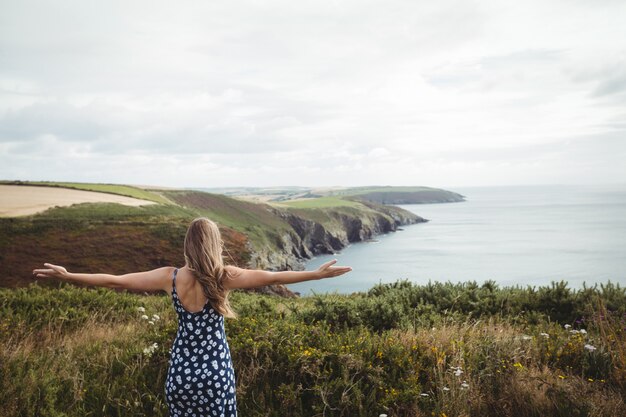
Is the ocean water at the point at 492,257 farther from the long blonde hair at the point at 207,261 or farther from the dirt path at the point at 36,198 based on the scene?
the long blonde hair at the point at 207,261

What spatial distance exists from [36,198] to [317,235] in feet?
290

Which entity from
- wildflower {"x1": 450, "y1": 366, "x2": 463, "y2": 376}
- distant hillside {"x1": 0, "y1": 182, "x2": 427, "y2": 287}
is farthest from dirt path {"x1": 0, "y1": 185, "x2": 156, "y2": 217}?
wildflower {"x1": 450, "y1": 366, "x2": 463, "y2": 376}

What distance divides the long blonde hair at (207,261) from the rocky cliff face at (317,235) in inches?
2048

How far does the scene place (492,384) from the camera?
5.30 meters

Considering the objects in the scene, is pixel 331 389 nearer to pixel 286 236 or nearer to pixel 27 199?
pixel 27 199

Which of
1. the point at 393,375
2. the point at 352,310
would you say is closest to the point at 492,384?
the point at 393,375

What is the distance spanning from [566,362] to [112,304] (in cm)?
1041

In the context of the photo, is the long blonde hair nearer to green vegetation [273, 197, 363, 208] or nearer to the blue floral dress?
the blue floral dress

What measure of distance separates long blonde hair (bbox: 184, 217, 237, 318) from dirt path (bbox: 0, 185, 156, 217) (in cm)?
5578

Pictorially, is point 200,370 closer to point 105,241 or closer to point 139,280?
point 139,280

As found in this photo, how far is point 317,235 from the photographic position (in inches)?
5413

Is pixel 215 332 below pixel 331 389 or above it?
A: above

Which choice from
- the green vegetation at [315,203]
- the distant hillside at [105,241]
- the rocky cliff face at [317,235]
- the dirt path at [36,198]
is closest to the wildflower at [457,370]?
the distant hillside at [105,241]

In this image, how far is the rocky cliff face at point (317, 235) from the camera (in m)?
88.3
